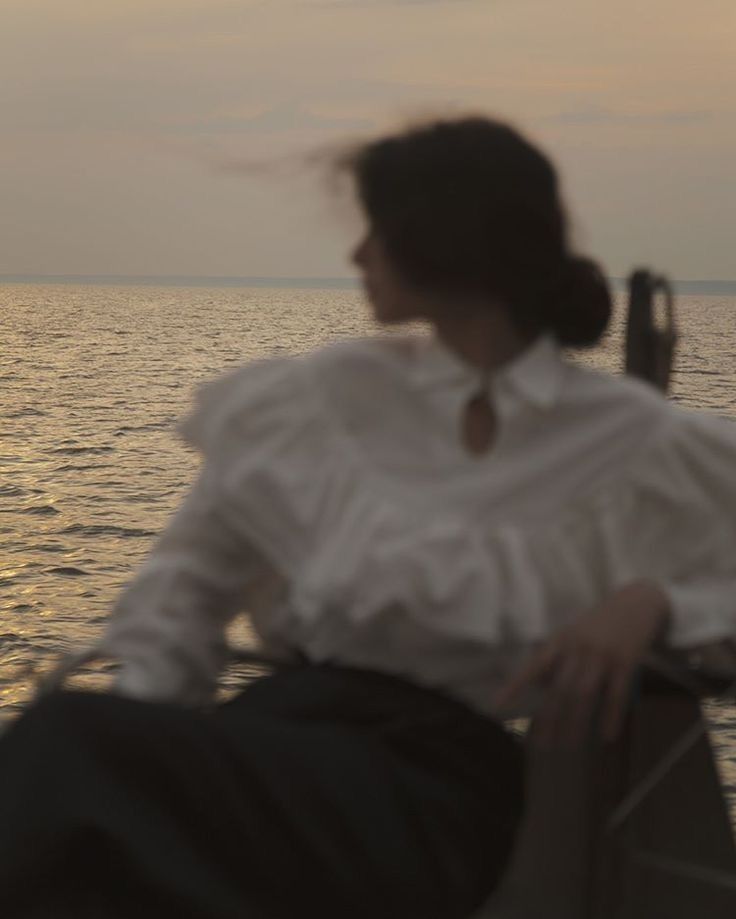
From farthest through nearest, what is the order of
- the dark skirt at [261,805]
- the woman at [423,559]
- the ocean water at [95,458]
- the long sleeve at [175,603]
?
the ocean water at [95,458] → the long sleeve at [175,603] → the woman at [423,559] → the dark skirt at [261,805]

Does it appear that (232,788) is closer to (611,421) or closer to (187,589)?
(187,589)

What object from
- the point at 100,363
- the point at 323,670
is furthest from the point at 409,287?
the point at 100,363

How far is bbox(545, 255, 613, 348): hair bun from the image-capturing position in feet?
7.08

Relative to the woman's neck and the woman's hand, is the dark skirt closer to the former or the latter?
the woman's hand

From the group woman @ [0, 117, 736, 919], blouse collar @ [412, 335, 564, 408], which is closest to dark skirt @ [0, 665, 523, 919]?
woman @ [0, 117, 736, 919]

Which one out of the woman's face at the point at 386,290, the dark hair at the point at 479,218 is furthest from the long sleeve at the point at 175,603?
the dark hair at the point at 479,218

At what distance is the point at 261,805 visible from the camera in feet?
6.21

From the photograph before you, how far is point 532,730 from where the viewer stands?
6.93 feet

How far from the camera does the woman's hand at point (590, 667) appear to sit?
6.55 feet

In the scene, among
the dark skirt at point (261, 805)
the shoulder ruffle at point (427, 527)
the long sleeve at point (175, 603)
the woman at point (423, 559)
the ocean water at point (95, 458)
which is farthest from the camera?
the ocean water at point (95, 458)

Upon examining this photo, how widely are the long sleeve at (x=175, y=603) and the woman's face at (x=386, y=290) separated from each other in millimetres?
362

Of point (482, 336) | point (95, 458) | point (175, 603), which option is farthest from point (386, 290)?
point (95, 458)

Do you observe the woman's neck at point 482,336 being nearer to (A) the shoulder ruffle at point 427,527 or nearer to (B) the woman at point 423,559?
(B) the woman at point 423,559

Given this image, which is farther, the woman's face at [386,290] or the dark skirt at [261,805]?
the woman's face at [386,290]
